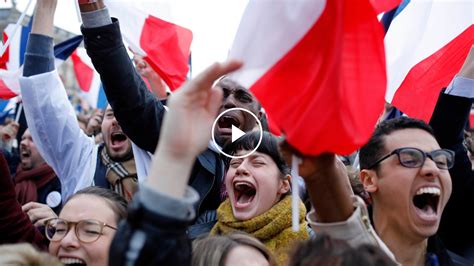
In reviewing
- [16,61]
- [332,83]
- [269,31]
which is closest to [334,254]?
[332,83]

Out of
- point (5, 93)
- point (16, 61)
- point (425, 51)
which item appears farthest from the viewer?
point (16, 61)

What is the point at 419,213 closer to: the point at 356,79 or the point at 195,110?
the point at 356,79

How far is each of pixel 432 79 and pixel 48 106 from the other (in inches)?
68.5

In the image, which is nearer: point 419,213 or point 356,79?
point 356,79

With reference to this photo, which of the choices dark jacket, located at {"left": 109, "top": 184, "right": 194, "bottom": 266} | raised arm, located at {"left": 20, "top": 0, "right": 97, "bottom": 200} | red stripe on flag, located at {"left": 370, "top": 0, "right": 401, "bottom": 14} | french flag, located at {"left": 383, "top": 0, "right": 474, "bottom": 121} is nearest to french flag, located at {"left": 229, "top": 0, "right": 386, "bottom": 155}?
dark jacket, located at {"left": 109, "top": 184, "right": 194, "bottom": 266}

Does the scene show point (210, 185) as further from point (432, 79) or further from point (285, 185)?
point (432, 79)

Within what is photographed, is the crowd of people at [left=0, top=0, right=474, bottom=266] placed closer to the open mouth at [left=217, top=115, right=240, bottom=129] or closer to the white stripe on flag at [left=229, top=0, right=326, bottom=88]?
the open mouth at [left=217, top=115, right=240, bottom=129]

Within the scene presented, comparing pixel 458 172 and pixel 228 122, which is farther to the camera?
pixel 228 122

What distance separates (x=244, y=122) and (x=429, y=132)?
42.8 inches

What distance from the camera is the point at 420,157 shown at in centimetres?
254

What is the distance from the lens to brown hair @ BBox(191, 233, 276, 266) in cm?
231

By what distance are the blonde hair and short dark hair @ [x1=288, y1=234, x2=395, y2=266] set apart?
73cm

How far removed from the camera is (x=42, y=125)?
126 inches

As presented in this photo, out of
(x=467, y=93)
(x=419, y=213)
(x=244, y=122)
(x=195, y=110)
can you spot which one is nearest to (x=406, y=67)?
(x=467, y=93)
